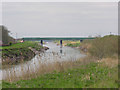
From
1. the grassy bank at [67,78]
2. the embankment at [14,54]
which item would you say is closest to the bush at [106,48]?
the grassy bank at [67,78]

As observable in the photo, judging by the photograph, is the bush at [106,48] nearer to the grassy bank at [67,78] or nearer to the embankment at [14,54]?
the grassy bank at [67,78]

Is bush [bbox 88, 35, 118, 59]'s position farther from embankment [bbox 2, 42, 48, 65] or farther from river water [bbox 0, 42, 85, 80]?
embankment [bbox 2, 42, 48, 65]

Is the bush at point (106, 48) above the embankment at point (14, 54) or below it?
above

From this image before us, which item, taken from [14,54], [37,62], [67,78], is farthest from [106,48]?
[14,54]

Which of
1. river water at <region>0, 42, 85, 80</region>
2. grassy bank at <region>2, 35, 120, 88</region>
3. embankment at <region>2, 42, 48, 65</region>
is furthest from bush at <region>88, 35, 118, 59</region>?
embankment at <region>2, 42, 48, 65</region>

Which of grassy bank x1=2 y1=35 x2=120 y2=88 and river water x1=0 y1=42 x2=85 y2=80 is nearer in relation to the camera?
grassy bank x1=2 y1=35 x2=120 y2=88

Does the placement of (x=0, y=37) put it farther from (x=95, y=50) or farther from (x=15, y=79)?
(x=15, y=79)

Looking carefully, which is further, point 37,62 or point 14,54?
point 14,54

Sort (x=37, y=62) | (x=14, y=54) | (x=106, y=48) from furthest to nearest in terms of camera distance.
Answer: (x=14, y=54) → (x=37, y=62) → (x=106, y=48)

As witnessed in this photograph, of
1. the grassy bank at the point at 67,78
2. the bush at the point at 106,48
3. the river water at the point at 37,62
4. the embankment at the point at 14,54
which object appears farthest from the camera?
the embankment at the point at 14,54

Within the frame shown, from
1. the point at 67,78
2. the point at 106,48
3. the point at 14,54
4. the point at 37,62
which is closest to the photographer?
the point at 67,78

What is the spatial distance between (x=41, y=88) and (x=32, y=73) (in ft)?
13.0

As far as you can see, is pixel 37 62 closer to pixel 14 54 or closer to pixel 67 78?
pixel 67 78

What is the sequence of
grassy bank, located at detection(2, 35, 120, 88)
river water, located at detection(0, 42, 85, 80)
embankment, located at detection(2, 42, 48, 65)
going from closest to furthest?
grassy bank, located at detection(2, 35, 120, 88), river water, located at detection(0, 42, 85, 80), embankment, located at detection(2, 42, 48, 65)
